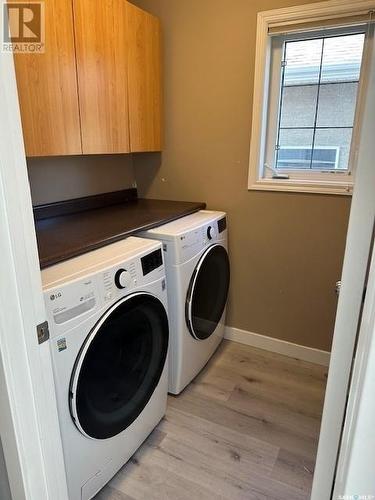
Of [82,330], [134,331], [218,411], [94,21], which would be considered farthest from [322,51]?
[218,411]

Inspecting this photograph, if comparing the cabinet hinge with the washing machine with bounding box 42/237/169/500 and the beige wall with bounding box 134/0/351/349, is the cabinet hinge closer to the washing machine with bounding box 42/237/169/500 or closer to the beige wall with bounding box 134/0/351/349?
the washing machine with bounding box 42/237/169/500

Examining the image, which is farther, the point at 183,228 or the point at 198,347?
the point at 198,347

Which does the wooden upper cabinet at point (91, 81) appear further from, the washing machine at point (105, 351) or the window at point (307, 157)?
the window at point (307, 157)

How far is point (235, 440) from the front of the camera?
1614 millimetres

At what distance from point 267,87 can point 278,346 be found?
1.63 meters

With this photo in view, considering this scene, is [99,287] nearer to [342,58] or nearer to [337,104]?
[337,104]

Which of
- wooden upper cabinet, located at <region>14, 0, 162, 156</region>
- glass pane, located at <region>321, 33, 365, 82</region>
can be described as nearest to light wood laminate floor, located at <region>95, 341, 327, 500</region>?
wooden upper cabinet, located at <region>14, 0, 162, 156</region>

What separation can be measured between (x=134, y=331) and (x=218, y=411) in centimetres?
78

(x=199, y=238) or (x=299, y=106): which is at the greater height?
(x=299, y=106)

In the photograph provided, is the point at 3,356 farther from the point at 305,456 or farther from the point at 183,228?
the point at 305,456

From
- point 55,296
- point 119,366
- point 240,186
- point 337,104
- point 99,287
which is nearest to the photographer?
point 55,296

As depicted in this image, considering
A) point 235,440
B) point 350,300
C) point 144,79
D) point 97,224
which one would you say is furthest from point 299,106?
point 235,440

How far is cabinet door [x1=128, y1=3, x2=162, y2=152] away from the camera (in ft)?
6.12

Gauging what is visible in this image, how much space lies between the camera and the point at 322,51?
6.12 ft
